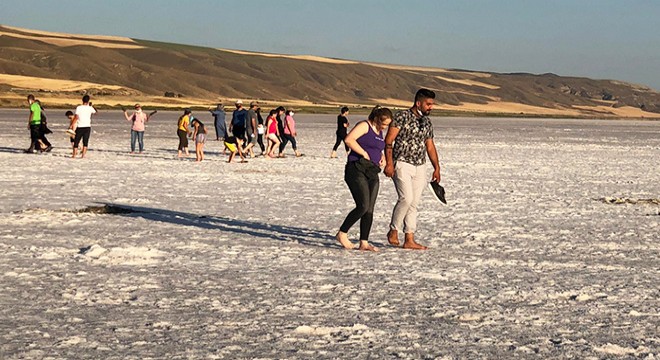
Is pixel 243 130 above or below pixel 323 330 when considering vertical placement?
above

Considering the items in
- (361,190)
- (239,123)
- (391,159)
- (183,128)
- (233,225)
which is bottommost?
(233,225)

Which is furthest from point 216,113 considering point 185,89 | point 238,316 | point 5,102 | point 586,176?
point 185,89

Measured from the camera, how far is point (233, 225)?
13.7 m

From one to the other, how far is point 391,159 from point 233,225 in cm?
319

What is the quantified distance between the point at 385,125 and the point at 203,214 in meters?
4.32

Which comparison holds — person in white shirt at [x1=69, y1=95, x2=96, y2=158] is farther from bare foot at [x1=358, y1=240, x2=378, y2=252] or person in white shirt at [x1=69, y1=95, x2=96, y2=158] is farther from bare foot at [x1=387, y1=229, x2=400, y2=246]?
bare foot at [x1=358, y1=240, x2=378, y2=252]

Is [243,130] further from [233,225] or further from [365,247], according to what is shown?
[365,247]

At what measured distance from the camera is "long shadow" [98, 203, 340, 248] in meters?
12.5

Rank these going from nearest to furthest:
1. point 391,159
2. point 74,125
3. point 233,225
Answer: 1. point 391,159
2. point 233,225
3. point 74,125

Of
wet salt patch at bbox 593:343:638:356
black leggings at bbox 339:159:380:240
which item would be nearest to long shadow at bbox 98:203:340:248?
black leggings at bbox 339:159:380:240

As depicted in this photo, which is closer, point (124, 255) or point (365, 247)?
point (124, 255)

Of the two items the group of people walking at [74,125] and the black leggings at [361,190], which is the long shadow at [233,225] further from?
the group of people walking at [74,125]

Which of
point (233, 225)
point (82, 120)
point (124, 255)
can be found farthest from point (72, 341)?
point (82, 120)

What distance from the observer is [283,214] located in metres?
15.1
